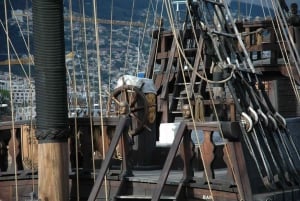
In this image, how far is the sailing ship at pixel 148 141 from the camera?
6.54 metres

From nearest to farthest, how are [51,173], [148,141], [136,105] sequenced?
[51,173] < [136,105] < [148,141]

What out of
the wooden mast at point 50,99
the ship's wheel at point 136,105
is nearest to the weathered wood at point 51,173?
the wooden mast at point 50,99

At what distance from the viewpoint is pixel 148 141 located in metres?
9.34

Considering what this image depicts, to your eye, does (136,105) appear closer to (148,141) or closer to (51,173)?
(148,141)

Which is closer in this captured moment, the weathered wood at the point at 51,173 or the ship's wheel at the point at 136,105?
the weathered wood at the point at 51,173

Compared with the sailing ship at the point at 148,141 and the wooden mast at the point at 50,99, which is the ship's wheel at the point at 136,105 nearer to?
the sailing ship at the point at 148,141

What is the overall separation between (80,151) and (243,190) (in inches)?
90.0

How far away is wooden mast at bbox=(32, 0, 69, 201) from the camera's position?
6496mm

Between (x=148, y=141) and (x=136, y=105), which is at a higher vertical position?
(x=136, y=105)

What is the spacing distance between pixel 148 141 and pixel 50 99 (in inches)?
119

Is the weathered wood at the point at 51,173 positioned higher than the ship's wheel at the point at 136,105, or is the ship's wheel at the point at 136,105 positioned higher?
the ship's wheel at the point at 136,105

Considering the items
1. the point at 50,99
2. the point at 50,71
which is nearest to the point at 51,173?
the point at 50,99

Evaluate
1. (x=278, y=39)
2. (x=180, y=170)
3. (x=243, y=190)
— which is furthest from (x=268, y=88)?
(x=243, y=190)

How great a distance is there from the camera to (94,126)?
8.20 metres
